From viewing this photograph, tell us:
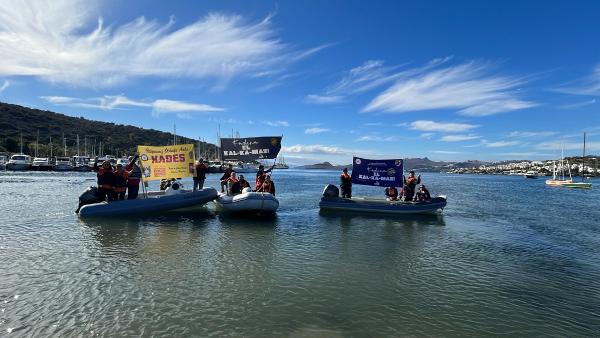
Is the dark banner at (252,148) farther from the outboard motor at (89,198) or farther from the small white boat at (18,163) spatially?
the small white boat at (18,163)

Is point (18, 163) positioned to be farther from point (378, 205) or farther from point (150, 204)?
point (378, 205)

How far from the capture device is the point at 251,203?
17.4m

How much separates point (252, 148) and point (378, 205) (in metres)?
7.69

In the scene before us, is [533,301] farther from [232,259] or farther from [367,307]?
[232,259]

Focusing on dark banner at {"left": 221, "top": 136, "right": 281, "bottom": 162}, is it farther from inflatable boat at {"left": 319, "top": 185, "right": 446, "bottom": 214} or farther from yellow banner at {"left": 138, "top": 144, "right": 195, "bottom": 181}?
inflatable boat at {"left": 319, "top": 185, "right": 446, "bottom": 214}

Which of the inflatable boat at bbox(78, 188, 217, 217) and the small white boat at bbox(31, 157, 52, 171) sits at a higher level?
the small white boat at bbox(31, 157, 52, 171)

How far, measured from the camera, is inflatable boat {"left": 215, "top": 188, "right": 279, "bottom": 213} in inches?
685

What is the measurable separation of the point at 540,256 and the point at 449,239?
3.20 m

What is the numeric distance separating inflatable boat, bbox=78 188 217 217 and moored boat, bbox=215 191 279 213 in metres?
1.85

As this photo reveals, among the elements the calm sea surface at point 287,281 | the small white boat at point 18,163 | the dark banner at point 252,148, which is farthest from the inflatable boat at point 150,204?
the small white boat at point 18,163

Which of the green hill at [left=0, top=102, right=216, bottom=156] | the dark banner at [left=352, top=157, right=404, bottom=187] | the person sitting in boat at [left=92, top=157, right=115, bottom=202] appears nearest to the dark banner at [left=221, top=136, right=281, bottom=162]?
the person sitting in boat at [left=92, top=157, right=115, bottom=202]

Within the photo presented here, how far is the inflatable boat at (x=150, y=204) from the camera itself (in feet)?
55.8

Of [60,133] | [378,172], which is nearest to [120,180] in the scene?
[378,172]

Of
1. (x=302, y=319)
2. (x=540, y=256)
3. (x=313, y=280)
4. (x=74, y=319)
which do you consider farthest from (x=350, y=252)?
(x=74, y=319)
